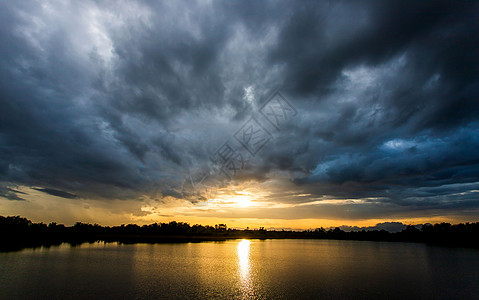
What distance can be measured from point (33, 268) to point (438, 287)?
81764mm

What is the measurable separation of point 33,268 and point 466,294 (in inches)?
3272

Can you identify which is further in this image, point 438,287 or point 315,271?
point 315,271

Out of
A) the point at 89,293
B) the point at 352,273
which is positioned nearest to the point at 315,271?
the point at 352,273

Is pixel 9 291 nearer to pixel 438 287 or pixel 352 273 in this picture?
pixel 352 273

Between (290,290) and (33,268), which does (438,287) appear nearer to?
(290,290)

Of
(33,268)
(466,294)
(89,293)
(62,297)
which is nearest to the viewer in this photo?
(62,297)

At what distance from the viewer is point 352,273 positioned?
55719 millimetres

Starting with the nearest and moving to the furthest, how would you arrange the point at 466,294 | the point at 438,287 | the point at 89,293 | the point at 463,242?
the point at 89,293 → the point at 466,294 → the point at 438,287 → the point at 463,242

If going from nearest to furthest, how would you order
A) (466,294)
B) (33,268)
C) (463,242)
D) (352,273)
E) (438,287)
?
1. (466,294)
2. (438,287)
3. (33,268)
4. (352,273)
5. (463,242)

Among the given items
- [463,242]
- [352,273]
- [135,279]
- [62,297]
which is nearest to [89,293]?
[62,297]

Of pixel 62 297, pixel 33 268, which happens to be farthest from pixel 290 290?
pixel 33 268

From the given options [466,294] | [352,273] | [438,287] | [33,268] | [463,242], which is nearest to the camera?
[466,294]

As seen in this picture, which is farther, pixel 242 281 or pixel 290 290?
pixel 242 281

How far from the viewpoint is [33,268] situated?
170ft
